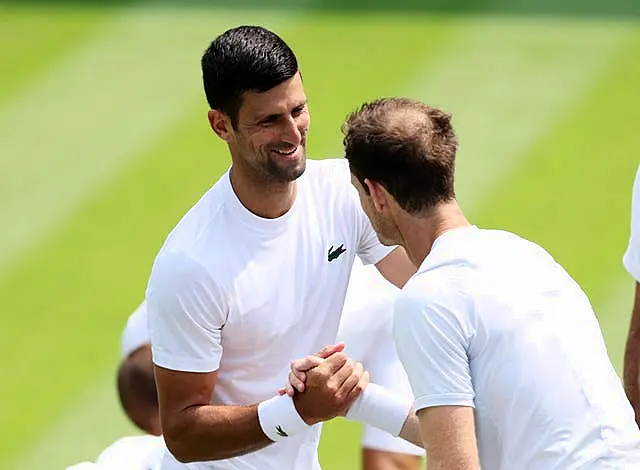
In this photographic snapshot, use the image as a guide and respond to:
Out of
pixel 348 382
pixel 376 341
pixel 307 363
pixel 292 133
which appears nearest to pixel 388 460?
pixel 376 341

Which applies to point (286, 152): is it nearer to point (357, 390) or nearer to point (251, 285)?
point (251, 285)

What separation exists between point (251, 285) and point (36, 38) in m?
5.54

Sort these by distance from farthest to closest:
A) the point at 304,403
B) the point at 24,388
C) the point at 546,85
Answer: the point at 546,85 → the point at 24,388 → the point at 304,403

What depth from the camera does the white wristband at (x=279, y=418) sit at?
3555 mm

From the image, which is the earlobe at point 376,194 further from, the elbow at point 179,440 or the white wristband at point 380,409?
the elbow at point 179,440

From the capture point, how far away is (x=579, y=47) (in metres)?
7.92

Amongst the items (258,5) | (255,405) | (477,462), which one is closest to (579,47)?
(258,5)

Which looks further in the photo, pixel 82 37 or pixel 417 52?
pixel 82 37

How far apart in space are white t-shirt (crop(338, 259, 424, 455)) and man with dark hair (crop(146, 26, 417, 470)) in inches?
26.1

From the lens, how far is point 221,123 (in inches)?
146

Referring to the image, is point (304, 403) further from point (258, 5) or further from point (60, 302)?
point (258, 5)

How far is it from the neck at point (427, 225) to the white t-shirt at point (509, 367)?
0.09m

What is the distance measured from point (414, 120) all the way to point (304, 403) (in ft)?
2.78

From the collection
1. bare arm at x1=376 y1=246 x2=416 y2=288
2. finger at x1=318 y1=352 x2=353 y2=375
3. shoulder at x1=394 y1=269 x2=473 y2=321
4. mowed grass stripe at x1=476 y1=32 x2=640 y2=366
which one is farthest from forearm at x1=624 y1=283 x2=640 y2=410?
mowed grass stripe at x1=476 y1=32 x2=640 y2=366
